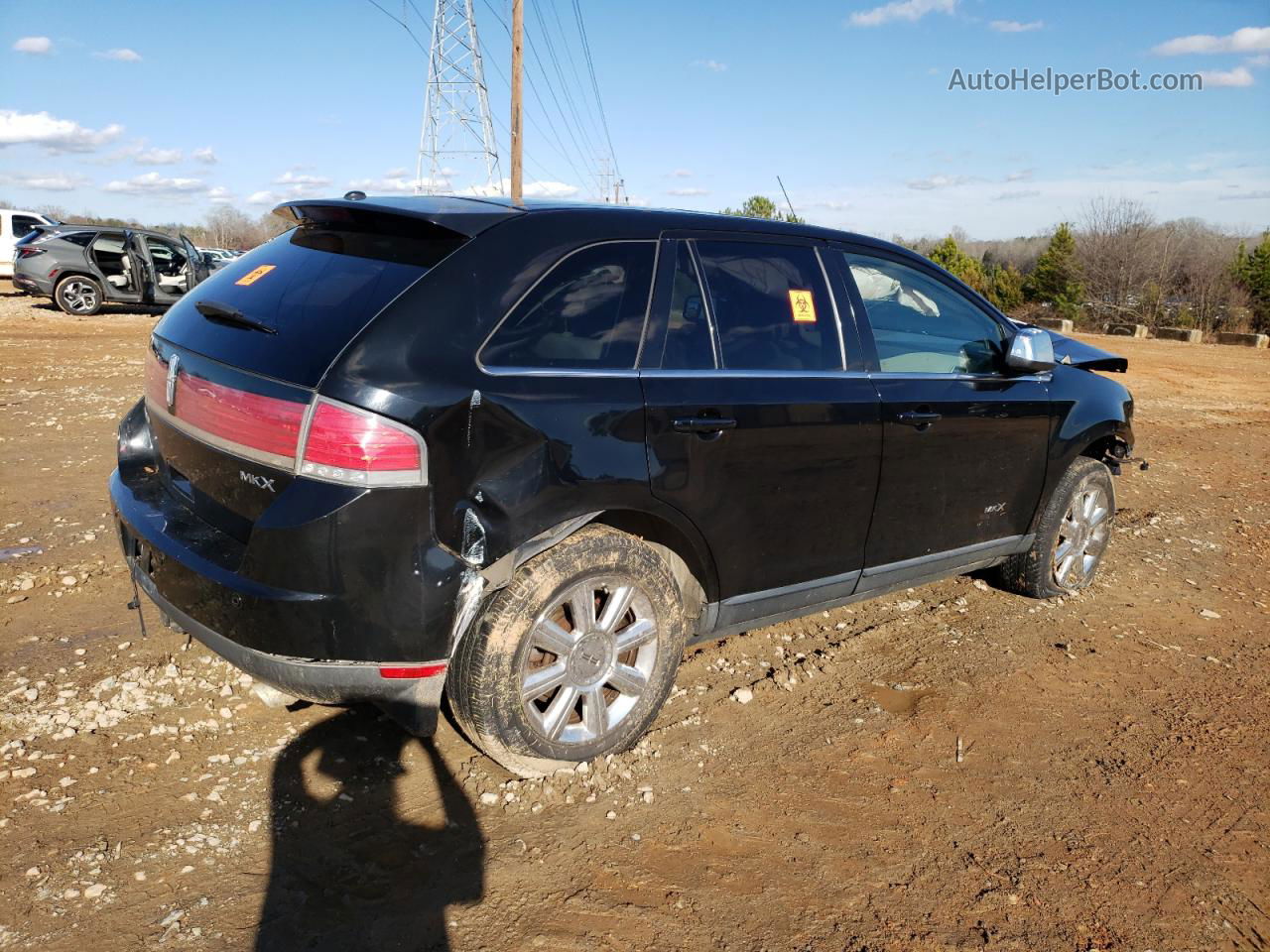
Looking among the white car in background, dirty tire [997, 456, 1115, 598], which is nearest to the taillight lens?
dirty tire [997, 456, 1115, 598]

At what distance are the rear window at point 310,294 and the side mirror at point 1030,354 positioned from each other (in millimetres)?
2681

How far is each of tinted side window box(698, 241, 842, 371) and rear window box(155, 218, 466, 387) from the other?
1.02 metres

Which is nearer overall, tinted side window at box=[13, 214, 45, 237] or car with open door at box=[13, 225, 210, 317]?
car with open door at box=[13, 225, 210, 317]

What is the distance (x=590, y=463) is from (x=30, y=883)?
190 cm

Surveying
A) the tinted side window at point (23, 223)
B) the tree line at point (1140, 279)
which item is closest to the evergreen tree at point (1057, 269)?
the tree line at point (1140, 279)

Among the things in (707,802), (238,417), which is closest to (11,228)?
(238,417)

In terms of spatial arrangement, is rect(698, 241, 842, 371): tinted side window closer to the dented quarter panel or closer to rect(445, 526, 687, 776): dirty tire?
rect(445, 526, 687, 776): dirty tire

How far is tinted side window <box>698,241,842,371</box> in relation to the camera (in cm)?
343

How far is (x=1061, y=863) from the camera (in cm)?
288

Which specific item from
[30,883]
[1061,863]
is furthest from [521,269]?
[1061,863]

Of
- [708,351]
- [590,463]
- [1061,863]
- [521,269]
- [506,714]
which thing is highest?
[521,269]

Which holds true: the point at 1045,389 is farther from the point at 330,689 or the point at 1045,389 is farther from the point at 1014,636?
the point at 330,689

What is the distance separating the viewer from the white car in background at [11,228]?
2300cm

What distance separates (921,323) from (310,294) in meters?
2.74
